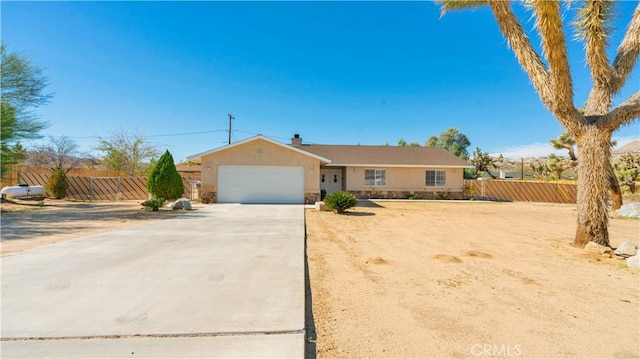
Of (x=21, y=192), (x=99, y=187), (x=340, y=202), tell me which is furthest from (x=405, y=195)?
(x=21, y=192)

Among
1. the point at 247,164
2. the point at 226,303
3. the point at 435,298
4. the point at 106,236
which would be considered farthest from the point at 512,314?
the point at 247,164

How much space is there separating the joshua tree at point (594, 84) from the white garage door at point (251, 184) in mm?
12964

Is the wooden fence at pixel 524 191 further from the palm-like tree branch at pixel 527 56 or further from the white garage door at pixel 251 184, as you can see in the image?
the palm-like tree branch at pixel 527 56

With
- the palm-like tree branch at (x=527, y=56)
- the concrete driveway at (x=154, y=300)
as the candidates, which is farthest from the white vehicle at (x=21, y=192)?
the palm-like tree branch at (x=527, y=56)

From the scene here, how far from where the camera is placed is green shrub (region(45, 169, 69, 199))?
1966cm

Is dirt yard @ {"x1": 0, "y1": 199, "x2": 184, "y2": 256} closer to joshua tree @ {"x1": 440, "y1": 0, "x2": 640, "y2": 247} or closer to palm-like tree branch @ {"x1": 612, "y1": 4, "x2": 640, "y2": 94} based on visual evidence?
joshua tree @ {"x1": 440, "y1": 0, "x2": 640, "y2": 247}

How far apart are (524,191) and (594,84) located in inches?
717

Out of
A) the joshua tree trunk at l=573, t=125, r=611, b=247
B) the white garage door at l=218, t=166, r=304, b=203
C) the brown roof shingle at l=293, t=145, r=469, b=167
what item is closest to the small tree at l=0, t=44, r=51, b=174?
the white garage door at l=218, t=166, r=304, b=203

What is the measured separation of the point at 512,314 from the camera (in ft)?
12.2

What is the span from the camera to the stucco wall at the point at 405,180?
22203 millimetres

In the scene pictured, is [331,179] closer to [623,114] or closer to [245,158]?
[245,158]

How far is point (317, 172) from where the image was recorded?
59.9 ft

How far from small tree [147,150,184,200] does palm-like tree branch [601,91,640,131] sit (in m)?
16.2

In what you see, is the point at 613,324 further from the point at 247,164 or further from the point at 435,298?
the point at 247,164
